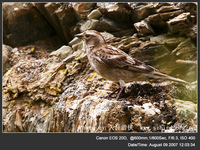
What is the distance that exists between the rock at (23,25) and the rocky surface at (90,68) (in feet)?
0.11

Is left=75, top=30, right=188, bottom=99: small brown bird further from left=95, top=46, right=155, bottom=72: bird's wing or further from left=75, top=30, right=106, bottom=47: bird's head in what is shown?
left=75, top=30, right=106, bottom=47: bird's head

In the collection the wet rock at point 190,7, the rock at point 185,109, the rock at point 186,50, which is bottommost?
the rock at point 185,109

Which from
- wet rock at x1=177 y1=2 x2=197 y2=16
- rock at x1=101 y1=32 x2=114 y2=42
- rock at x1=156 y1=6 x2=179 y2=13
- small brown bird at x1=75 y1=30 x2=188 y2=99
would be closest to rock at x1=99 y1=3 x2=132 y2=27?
rock at x1=101 y1=32 x2=114 y2=42

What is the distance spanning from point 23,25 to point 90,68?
352 cm

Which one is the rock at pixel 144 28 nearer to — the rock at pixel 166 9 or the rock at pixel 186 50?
the rock at pixel 166 9

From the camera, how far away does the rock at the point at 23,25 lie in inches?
335

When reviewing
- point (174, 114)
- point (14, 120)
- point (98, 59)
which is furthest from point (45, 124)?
point (174, 114)

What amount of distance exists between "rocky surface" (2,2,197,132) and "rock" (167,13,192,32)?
25 mm

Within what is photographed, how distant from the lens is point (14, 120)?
7160 mm

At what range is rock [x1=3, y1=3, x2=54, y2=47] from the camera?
8.51m

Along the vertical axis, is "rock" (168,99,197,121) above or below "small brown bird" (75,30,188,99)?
below

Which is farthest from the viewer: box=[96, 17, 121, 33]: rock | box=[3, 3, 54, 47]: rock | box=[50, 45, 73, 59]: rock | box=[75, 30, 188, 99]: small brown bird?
box=[3, 3, 54, 47]: rock

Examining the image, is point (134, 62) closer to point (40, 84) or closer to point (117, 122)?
point (117, 122)

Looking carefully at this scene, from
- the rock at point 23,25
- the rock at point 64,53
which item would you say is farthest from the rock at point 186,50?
the rock at point 23,25
